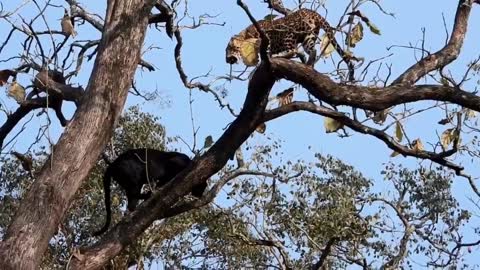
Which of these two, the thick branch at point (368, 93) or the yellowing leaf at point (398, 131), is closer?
the thick branch at point (368, 93)

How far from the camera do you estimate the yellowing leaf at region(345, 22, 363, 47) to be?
5.67 m

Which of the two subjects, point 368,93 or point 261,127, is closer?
point 368,93

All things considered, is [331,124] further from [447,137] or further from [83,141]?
[83,141]

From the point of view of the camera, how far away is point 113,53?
5219mm

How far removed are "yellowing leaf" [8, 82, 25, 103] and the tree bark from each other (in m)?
0.73

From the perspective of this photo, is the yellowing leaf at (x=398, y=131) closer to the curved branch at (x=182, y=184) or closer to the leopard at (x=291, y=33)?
the curved branch at (x=182, y=184)

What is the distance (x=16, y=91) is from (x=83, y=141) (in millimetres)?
944

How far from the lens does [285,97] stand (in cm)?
565

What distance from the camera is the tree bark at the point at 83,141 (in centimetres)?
471

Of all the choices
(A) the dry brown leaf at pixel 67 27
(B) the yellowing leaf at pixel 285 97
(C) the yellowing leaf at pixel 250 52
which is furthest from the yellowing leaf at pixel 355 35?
(A) the dry brown leaf at pixel 67 27

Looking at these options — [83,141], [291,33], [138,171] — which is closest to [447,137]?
[83,141]

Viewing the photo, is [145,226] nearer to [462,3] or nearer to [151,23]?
[151,23]

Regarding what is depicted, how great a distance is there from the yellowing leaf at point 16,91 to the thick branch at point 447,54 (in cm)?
225

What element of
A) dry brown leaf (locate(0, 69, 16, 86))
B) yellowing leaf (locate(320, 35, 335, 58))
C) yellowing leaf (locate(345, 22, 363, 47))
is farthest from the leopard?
dry brown leaf (locate(0, 69, 16, 86))
